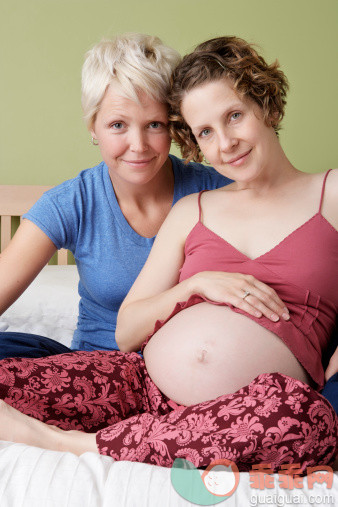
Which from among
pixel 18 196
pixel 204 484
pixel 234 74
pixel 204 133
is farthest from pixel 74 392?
pixel 18 196

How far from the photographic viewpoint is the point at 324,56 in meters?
2.80

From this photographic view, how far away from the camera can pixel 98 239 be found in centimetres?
150

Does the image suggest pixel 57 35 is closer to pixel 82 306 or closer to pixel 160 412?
pixel 82 306

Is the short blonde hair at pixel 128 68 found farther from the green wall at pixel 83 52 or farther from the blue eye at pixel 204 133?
the green wall at pixel 83 52

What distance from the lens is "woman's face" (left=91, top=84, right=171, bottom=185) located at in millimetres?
1333

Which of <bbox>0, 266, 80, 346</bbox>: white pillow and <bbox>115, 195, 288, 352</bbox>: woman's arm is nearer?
<bbox>115, 195, 288, 352</bbox>: woman's arm

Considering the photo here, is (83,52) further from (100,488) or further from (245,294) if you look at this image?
(100,488)

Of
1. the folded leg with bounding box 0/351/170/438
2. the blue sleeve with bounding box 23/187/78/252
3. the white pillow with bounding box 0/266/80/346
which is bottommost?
the white pillow with bounding box 0/266/80/346

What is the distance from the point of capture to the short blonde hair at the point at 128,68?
4.35 ft

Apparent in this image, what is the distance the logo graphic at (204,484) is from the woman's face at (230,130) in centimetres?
61

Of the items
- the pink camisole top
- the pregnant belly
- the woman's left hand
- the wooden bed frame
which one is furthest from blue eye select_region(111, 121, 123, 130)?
the wooden bed frame

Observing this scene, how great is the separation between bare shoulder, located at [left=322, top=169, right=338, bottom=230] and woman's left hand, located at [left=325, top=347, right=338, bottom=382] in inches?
10.1

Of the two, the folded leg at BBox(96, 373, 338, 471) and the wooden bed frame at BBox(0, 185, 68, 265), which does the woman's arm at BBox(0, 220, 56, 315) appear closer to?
the folded leg at BBox(96, 373, 338, 471)

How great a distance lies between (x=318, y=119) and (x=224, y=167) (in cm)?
177
